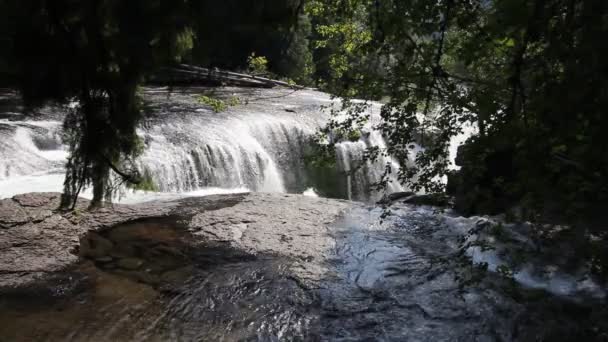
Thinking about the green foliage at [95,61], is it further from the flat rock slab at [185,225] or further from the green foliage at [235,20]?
the flat rock slab at [185,225]

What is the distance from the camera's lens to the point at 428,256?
20.6ft

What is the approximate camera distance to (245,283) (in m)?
5.36

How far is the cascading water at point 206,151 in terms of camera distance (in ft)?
30.2

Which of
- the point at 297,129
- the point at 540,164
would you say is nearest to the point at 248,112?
the point at 297,129

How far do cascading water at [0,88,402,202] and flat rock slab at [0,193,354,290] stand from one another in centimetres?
109

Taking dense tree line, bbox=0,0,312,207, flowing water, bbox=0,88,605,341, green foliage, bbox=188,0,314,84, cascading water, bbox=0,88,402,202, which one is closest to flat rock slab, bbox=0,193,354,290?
flowing water, bbox=0,88,605,341

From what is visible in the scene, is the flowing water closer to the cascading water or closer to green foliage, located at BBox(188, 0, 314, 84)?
the cascading water

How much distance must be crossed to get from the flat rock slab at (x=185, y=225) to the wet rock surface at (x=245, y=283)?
2 centimetres

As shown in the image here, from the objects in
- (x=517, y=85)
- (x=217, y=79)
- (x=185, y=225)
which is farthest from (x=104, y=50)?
(x=217, y=79)

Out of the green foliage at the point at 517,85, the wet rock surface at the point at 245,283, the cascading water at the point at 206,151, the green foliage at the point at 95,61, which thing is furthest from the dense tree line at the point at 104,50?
the cascading water at the point at 206,151

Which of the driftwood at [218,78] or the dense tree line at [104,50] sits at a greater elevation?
the driftwood at [218,78]

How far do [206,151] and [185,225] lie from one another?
153 inches

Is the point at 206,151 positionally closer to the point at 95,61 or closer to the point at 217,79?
the point at 95,61

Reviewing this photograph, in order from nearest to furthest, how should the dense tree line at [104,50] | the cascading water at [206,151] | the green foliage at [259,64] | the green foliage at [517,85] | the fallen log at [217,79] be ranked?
the green foliage at [517,85] < the dense tree line at [104,50] < the green foliage at [259,64] < the cascading water at [206,151] < the fallen log at [217,79]
